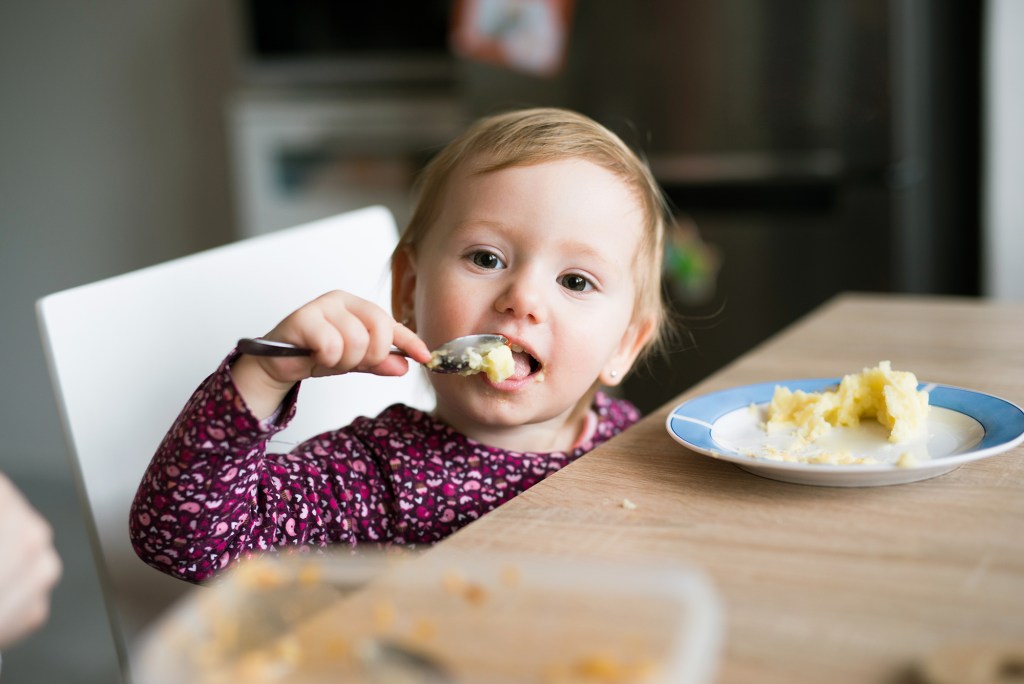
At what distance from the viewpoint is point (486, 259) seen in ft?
3.32

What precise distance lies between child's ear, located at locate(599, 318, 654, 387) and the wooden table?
15 centimetres

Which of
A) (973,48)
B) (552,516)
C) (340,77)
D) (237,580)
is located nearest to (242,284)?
(552,516)

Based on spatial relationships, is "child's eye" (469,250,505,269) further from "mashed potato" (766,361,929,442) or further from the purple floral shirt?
"mashed potato" (766,361,929,442)

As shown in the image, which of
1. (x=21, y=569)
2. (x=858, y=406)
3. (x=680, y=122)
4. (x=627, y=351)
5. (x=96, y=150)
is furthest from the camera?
(x=96, y=150)

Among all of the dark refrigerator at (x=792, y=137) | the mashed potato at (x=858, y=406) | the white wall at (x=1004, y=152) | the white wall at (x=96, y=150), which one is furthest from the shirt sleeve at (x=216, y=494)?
the white wall at (x=96, y=150)

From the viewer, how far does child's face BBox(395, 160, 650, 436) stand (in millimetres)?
985

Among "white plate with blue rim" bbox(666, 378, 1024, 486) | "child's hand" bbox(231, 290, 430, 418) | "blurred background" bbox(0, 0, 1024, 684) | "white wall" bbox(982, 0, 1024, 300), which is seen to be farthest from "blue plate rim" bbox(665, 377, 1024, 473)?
"white wall" bbox(982, 0, 1024, 300)

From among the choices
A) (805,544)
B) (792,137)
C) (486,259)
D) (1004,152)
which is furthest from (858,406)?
(1004,152)

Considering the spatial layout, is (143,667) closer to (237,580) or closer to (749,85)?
(237,580)

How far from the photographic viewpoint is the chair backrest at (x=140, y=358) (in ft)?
2.90

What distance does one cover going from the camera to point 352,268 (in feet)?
3.96

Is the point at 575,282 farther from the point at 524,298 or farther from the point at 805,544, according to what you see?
the point at 805,544

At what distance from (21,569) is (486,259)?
21.1 inches

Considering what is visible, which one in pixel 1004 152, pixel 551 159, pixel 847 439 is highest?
pixel 551 159
